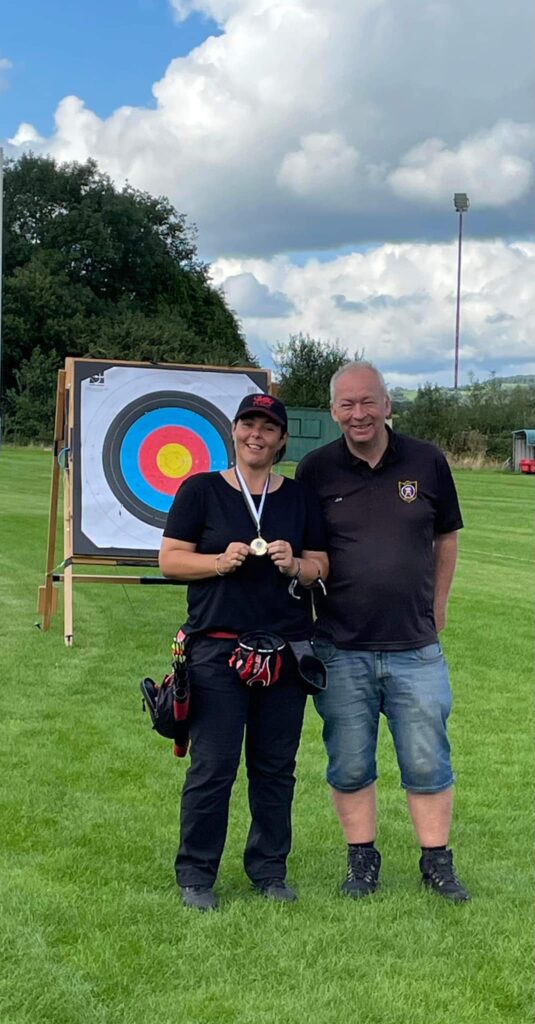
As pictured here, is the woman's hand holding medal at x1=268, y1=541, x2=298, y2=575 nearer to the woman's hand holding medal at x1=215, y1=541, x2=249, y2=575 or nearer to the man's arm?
the woman's hand holding medal at x1=215, y1=541, x2=249, y2=575

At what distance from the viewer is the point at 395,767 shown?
17.1ft

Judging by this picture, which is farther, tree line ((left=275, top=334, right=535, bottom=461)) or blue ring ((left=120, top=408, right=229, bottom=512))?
tree line ((left=275, top=334, right=535, bottom=461))

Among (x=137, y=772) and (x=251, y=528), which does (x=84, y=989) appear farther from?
(x=137, y=772)

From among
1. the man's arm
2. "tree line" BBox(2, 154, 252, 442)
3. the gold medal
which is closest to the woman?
the gold medal

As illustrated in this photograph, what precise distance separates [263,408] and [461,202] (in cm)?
5727

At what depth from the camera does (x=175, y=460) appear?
749 centimetres

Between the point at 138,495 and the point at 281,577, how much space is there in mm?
4440

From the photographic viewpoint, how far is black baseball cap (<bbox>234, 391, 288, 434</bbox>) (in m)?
3.51

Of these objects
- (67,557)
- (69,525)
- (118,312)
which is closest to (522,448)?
(118,312)

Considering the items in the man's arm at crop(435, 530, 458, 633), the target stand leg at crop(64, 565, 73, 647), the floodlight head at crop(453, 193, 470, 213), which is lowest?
the target stand leg at crop(64, 565, 73, 647)

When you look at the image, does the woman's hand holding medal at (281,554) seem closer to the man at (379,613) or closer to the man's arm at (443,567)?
the man at (379,613)

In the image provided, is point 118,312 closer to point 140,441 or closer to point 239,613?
point 140,441

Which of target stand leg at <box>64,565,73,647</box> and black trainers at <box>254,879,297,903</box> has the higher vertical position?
target stand leg at <box>64,565,73,647</box>

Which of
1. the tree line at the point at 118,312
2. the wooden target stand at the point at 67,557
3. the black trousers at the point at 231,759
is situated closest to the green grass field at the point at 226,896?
the black trousers at the point at 231,759
